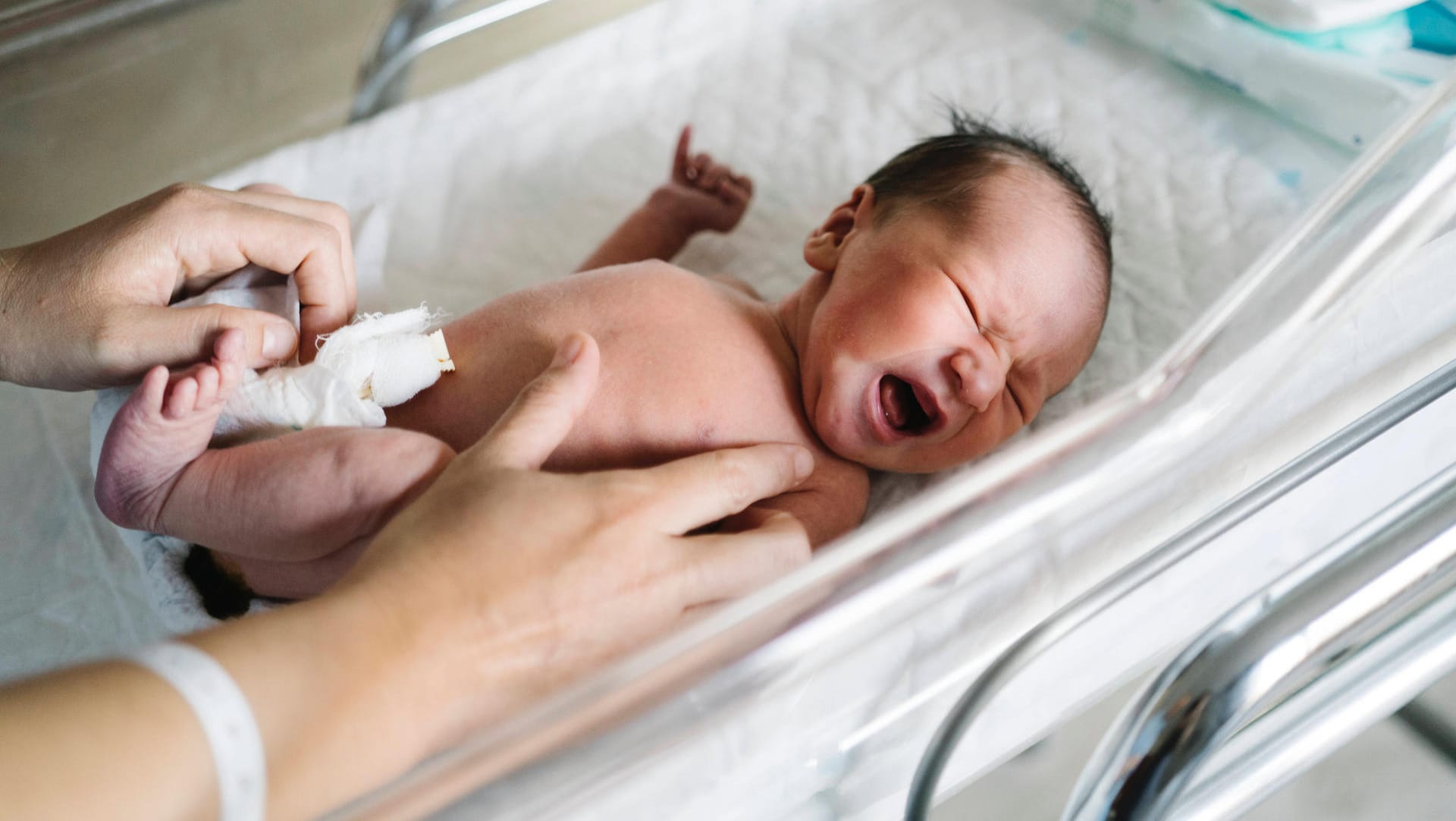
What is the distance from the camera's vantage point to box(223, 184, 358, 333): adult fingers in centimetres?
94

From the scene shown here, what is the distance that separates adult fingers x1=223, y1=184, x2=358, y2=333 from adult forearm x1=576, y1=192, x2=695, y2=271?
29cm

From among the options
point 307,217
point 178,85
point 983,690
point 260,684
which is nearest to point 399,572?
point 260,684

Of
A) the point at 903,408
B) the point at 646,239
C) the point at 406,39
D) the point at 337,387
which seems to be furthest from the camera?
the point at 406,39

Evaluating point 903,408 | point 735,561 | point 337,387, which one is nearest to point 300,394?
point 337,387

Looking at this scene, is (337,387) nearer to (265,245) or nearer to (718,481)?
(265,245)

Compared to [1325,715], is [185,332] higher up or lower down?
Result: higher up

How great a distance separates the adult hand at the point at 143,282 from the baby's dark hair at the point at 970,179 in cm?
52

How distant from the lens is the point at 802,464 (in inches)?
34.0

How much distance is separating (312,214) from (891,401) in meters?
0.55

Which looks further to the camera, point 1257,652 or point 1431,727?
point 1431,727

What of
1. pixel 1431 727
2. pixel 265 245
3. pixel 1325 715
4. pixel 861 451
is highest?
pixel 265 245

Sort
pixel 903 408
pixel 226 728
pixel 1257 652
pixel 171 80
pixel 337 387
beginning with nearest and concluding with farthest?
pixel 226 728
pixel 1257 652
pixel 337 387
pixel 903 408
pixel 171 80

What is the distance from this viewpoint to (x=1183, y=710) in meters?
0.59

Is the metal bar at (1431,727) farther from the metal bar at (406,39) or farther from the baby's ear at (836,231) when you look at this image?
the metal bar at (406,39)
